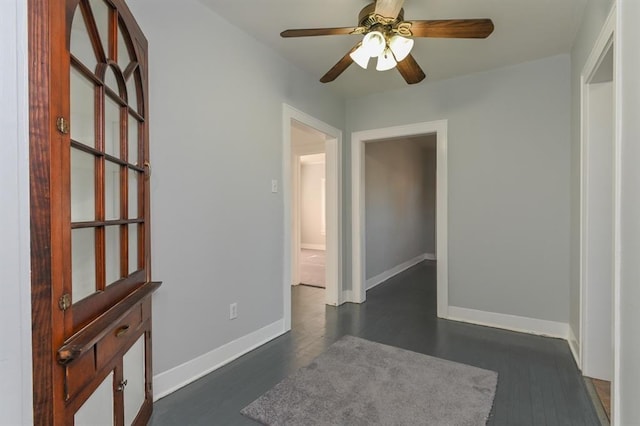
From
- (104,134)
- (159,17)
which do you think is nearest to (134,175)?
(104,134)

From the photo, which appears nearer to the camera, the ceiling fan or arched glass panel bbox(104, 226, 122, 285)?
arched glass panel bbox(104, 226, 122, 285)

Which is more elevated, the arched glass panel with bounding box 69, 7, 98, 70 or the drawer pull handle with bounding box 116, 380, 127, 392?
the arched glass panel with bounding box 69, 7, 98, 70

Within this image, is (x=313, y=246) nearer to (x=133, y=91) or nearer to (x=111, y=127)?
(x=133, y=91)

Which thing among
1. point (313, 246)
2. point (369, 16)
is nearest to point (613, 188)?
point (369, 16)

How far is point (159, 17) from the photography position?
1.91 meters

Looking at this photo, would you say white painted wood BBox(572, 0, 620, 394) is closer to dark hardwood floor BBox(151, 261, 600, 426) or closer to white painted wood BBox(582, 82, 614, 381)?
white painted wood BBox(582, 82, 614, 381)

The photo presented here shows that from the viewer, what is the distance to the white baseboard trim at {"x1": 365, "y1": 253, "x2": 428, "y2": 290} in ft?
15.2

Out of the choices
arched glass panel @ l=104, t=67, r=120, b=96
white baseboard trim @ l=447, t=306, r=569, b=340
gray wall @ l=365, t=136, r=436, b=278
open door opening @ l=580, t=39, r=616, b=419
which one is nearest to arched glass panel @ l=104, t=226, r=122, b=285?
arched glass panel @ l=104, t=67, r=120, b=96

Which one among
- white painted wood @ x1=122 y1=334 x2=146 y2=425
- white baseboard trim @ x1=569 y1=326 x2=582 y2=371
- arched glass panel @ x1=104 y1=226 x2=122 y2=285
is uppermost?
arched glass panel @ x1=104 y1=226 x2=122 y2=285

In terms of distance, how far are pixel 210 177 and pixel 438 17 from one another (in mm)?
2008

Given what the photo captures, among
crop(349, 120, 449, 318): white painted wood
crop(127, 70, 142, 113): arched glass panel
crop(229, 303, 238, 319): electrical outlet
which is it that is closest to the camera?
crop(127, 70, 142, 113): arched glass panel

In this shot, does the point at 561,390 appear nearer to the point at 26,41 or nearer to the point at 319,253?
the point at 26,41

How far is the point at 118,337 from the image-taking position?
1330 mm

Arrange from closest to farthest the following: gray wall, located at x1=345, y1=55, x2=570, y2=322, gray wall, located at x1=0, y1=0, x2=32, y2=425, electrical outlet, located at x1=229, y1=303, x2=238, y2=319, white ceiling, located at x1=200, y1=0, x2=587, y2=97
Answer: gray wall, located at x1=0, y1=0, x2=32, y2=425
white ceiling, located at x1=200, y1=0, x2=587, y2=97
electrical outlet, located at x1=229, y1=303, x2=238, y2=319
gray wall, located at x1=345, y1=55, x2=570, y2=322
